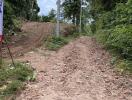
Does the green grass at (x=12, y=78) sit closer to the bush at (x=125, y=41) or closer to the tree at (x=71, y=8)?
the bush at (x=125, y=41)

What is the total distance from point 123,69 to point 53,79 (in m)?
3.53

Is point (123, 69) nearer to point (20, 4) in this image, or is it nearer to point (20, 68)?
point (20, 68)

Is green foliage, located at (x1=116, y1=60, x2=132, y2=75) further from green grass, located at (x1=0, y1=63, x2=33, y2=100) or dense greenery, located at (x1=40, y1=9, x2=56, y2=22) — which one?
dense greenery, located at (x1=40, y1=9, x2=56, y2=22)

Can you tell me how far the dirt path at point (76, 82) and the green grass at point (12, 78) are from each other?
320 mm

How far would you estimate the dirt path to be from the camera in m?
10.4

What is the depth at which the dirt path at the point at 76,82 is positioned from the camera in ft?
34.1

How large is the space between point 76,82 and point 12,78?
2.06 metres

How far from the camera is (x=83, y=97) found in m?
10.2

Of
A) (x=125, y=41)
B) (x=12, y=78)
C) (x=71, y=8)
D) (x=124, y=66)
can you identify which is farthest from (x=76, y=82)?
(x=71, y=8)

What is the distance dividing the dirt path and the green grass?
12.6 inches

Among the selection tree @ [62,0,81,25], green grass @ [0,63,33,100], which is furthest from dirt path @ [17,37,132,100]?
tree @ [62,0,81,25]

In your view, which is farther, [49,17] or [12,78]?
[49,17]

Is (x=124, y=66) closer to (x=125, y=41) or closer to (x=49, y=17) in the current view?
(x=125, y=41)

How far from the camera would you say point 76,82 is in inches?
471
